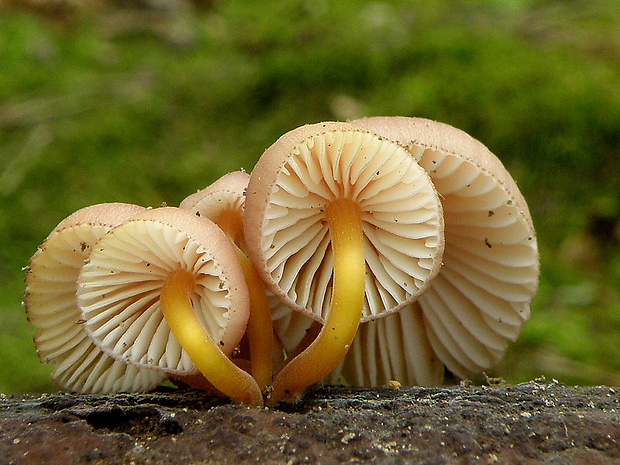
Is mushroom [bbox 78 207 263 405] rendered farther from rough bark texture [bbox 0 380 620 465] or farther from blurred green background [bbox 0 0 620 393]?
blurred green background [bbox 0 0 620 393]

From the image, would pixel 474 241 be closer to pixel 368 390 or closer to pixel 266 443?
pixel 368 390

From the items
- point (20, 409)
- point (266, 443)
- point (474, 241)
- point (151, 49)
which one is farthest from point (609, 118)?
point (151, 49)

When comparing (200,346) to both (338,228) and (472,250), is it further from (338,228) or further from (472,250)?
(472,250)

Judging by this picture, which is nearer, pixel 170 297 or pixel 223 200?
pixel 170 297

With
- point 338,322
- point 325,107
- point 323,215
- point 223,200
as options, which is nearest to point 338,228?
point 323,215

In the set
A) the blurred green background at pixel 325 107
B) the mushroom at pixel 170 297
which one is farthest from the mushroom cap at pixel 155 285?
the blurred green background at pixel 325 107

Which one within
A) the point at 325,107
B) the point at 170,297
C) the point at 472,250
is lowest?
the point at 170,297

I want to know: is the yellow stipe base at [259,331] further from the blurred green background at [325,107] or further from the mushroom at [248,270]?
the blurred green background at [325,107]
